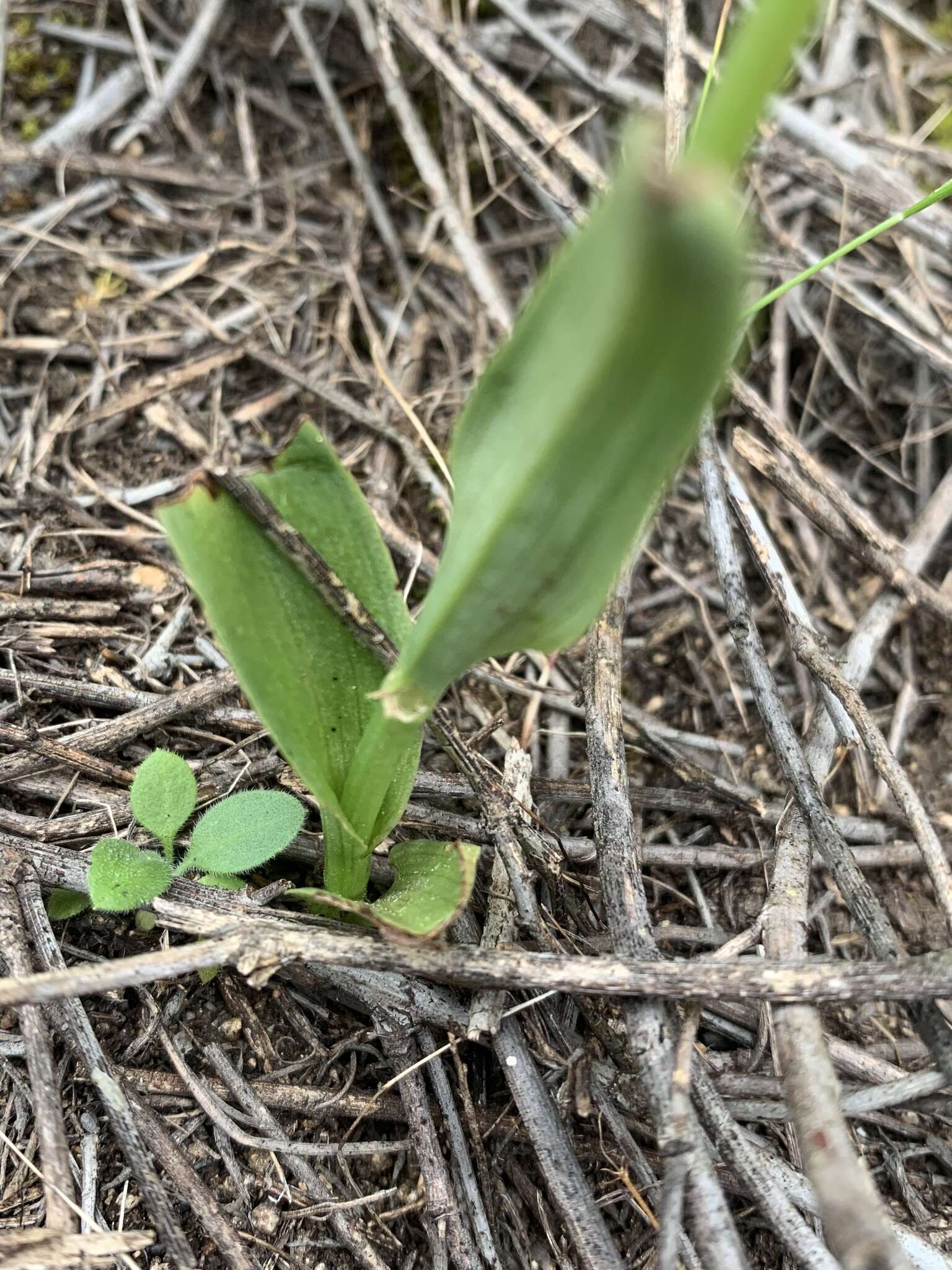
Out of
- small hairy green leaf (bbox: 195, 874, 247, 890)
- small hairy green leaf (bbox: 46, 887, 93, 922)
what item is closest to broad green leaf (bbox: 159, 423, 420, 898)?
small hairy green leaf (bbox: 195, 874, 247, 890)

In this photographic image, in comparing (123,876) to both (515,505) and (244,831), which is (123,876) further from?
(515,505)

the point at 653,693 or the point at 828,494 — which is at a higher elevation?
the point at 828,494

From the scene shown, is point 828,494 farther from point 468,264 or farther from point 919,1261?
point 919,1261

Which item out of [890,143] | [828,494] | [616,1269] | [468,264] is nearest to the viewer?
[616,1269]

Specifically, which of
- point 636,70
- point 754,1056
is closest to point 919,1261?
point 754,1056

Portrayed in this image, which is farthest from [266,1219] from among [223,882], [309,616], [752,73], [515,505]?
[752,73]
